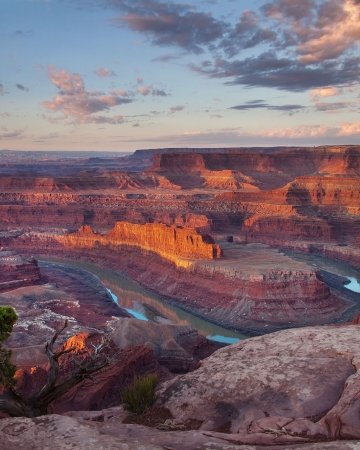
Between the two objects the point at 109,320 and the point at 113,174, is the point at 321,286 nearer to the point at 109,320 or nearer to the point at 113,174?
the point at 109,320

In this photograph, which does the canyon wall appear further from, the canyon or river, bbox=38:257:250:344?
river, bbox=38:257:250:344

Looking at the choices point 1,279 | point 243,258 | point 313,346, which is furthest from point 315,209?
point 313,346

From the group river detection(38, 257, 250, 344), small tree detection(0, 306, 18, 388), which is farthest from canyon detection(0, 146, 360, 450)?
small tree detection(0, 306, 18, 388)

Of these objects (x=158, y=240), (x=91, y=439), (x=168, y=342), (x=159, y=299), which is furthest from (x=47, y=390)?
(x=158, y=240)

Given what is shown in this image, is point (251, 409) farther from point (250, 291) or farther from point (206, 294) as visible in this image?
point (206, 294)

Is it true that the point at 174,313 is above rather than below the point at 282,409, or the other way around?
below
